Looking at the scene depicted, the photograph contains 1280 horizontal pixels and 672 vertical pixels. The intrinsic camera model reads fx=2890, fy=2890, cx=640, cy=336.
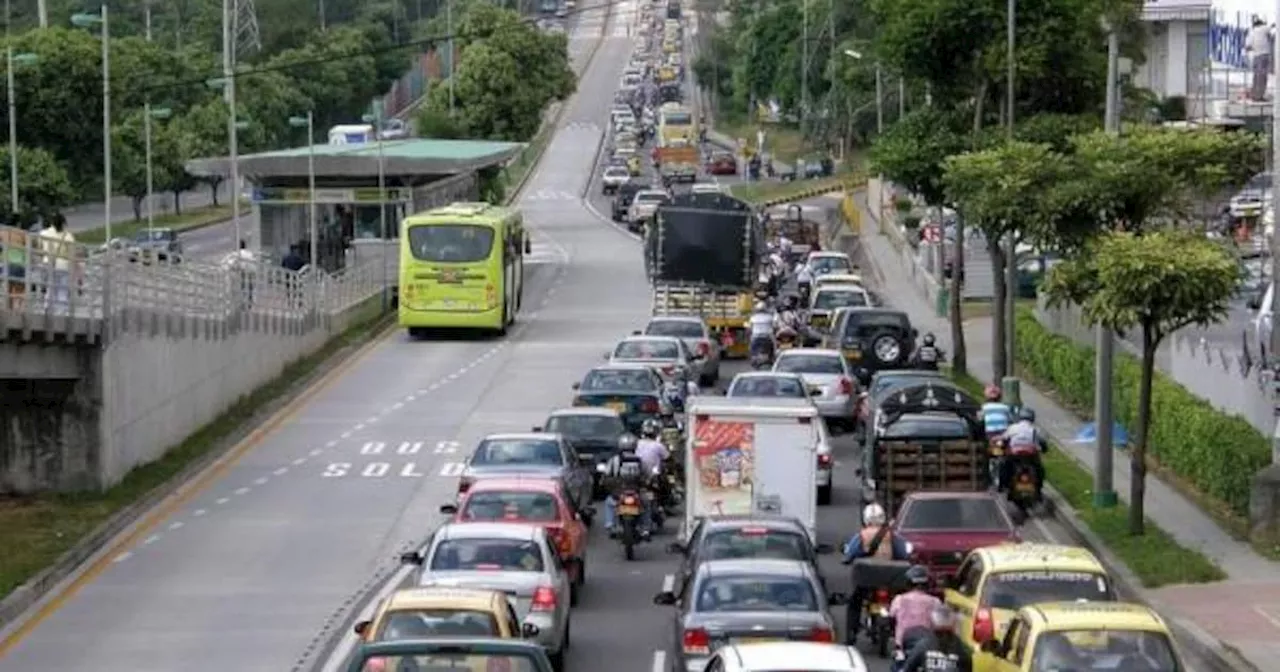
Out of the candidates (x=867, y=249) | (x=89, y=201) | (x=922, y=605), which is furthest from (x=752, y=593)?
(x=89, y=201)

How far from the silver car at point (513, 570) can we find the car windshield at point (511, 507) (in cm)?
275

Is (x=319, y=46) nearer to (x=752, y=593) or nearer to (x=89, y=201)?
(x=89, y=201)

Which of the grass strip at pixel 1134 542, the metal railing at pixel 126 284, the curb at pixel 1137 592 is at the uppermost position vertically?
the metal railing at pixel 126 284

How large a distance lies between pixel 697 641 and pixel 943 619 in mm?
2334

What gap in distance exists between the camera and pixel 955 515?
28.9 m

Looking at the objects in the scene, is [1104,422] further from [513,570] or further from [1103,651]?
[1103,651]

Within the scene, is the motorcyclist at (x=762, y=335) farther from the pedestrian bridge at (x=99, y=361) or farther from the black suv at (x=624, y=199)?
the black suv at (x=624, y=199)

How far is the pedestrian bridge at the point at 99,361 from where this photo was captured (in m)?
37.4

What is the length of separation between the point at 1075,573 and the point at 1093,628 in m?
3.60

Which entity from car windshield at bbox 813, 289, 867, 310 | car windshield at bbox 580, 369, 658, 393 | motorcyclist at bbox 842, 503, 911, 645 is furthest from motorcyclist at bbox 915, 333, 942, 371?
motorcyclist at bbox 842, 503, 911, 645

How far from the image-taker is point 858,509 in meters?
38.5

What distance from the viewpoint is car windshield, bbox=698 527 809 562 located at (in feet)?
88.2

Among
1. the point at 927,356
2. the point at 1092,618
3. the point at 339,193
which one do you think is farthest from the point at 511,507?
the point at 339,193

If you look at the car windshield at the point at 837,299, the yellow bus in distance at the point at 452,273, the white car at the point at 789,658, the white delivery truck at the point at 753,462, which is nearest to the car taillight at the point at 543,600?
the white car at the point at 789,658
